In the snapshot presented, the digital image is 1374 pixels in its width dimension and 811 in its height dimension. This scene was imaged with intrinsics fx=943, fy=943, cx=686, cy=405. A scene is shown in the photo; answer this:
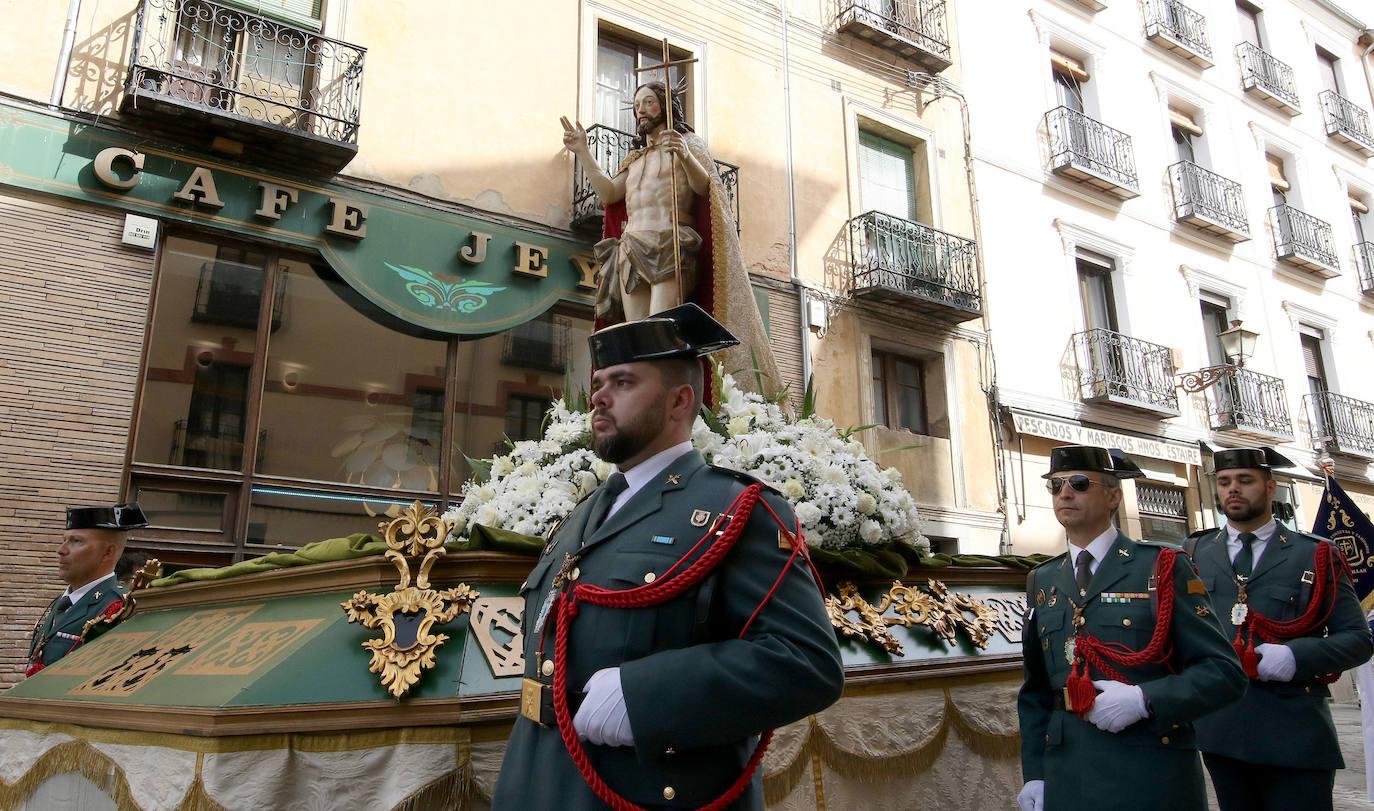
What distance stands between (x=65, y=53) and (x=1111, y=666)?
8807mm

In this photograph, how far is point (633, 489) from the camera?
2.02 m

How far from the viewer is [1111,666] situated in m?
2.88

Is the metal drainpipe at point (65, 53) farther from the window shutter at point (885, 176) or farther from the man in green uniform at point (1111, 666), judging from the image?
the window shutter at point (885, 176)

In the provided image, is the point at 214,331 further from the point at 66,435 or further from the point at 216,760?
the point at 216,760

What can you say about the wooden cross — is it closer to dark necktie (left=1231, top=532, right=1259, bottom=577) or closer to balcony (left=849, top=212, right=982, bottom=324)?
dark necktie (left=1231, top=532, right=1259, bottom=577)

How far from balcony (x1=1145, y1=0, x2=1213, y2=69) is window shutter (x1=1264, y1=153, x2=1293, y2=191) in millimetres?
2843

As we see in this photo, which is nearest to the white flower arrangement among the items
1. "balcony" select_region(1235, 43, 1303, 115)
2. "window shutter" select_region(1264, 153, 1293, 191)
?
"balcony" select_region(1235, 43, 1303, 115)

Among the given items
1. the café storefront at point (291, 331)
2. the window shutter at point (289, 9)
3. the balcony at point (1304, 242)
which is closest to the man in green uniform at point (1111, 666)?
the café storefront at point (291, 331)

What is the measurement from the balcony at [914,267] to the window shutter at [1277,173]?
9881mm

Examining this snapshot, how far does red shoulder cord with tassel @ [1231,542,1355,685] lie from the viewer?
150 inches

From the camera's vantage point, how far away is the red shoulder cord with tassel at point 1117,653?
2.79m

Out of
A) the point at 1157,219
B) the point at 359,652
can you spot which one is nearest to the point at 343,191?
the point at 359,652

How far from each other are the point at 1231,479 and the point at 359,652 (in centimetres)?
373

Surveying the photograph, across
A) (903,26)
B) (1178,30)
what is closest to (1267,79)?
(1178,30)
